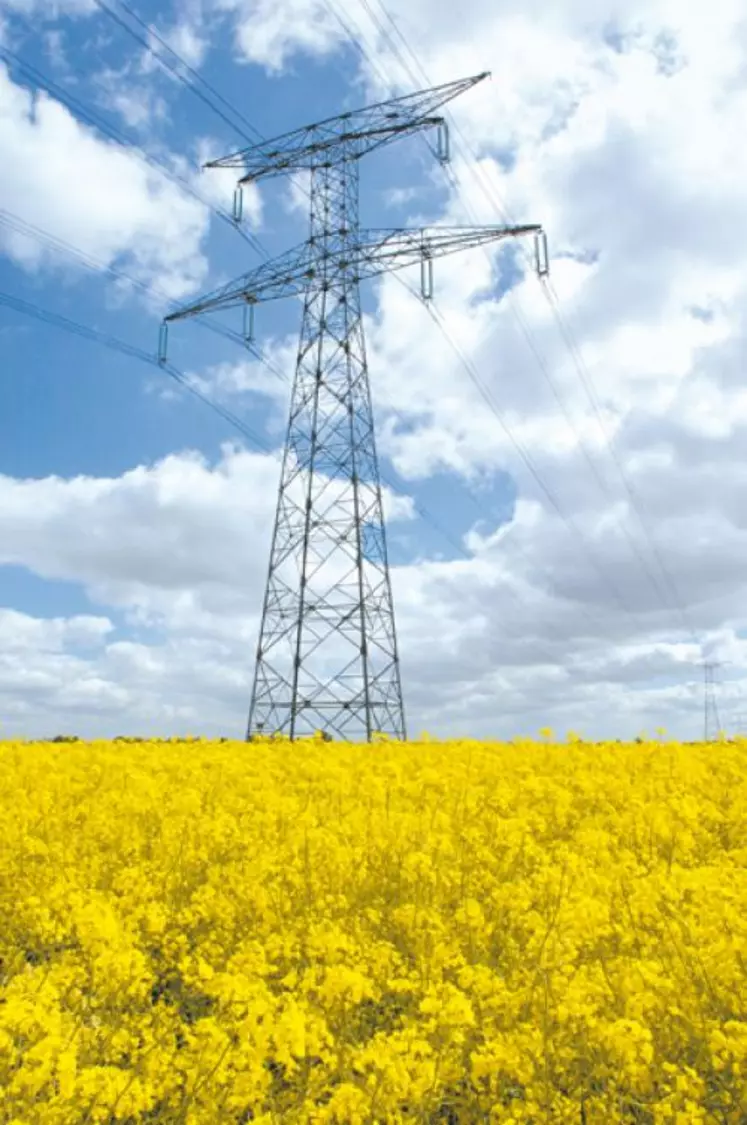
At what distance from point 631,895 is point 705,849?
A: 276 cm

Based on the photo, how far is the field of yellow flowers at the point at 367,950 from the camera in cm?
354

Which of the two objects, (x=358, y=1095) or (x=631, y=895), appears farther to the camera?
(x=631, y=895)

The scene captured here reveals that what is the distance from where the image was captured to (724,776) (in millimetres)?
10586

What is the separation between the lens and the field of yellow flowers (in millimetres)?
3535

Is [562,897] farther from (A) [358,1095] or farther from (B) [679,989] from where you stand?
(A) [358,1095]

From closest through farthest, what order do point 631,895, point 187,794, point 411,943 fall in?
point 411,943 < point 631,895 < point 187,794

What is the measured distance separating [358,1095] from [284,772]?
7.00m

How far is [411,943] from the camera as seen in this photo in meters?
5.20

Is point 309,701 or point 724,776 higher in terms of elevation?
point 309,701

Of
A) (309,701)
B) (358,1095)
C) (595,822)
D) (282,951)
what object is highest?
(309,701)

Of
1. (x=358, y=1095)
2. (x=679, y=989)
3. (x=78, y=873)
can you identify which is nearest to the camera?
(x=358, y=1095)

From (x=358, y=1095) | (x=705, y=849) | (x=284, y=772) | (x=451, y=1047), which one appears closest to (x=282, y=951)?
(x=451, y=1047)

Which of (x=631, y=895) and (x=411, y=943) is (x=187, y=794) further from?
(x=631, y=895)

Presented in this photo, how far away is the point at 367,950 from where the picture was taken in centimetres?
471
